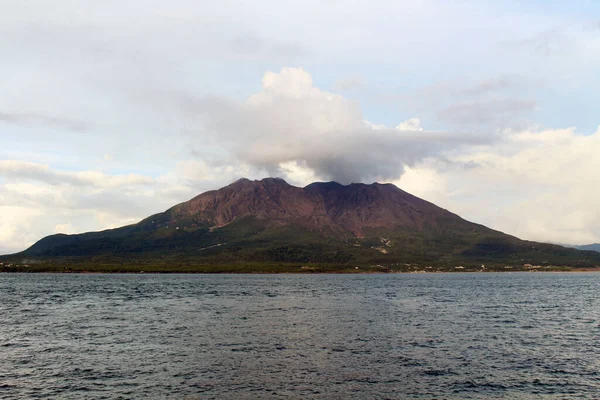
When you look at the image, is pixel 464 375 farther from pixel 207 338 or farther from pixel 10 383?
pixel 10 383

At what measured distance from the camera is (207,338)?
6988 cm

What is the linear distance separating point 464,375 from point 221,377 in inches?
975

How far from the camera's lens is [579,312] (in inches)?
4198

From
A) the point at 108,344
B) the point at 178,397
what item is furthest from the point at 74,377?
the point at 108,344

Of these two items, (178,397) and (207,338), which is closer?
(178,397)

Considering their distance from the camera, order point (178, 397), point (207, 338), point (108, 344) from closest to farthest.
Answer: point (178, 397), point (108, 344), point (207, 338)

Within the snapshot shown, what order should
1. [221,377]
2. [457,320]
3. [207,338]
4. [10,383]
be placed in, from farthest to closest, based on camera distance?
[457,320], [207,338], [221,377], [10,383]

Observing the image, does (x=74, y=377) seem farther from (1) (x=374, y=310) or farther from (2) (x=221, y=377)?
(1) (x=374, y=310)

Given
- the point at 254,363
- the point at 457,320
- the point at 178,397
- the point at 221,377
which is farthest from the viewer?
the point at 457,320

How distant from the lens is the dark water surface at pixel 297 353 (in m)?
44.0

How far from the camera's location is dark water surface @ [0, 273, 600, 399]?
144 feet

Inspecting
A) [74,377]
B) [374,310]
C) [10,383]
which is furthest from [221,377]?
[374,310]

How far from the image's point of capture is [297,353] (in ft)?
194

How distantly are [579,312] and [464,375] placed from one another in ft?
241
